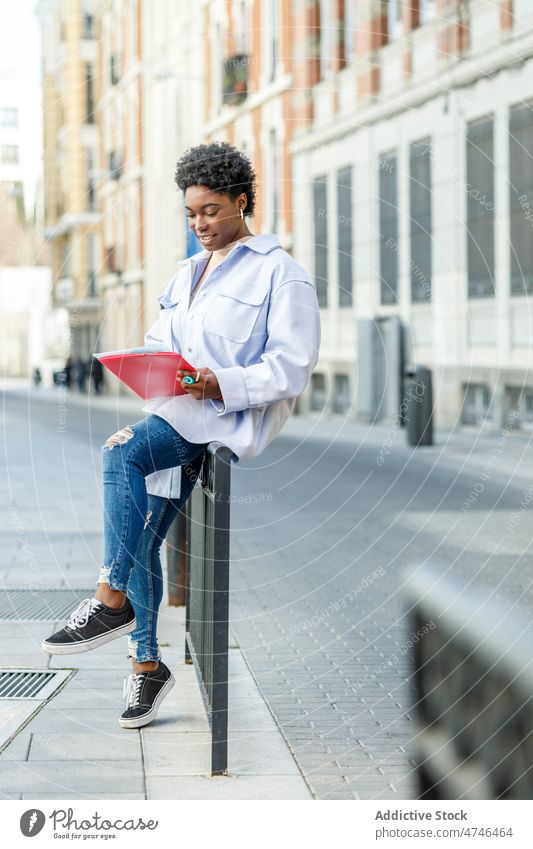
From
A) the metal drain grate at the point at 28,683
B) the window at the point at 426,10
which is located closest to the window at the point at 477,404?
the window at the point at 426,10

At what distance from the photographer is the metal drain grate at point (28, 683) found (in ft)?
16.8

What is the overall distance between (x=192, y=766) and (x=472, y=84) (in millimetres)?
18201

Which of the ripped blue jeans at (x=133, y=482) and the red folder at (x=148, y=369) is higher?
the red folder at (x=148, y=369)

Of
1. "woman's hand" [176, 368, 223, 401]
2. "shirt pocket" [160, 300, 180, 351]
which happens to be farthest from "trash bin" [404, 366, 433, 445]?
"woman's hand" [176, 368, 223, 401]

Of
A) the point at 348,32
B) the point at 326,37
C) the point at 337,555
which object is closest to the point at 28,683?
the point at 337,555

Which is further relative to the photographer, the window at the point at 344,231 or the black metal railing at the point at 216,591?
the window at the point at 344,231

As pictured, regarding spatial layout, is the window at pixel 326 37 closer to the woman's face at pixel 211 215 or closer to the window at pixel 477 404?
the window at pixel 477 404

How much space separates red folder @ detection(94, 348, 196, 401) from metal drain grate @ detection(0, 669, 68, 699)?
1.41 metres

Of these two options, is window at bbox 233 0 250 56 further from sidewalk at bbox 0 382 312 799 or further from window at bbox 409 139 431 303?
sidewalk at bbox 0 382 312 799

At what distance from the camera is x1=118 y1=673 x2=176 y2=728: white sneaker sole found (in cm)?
464

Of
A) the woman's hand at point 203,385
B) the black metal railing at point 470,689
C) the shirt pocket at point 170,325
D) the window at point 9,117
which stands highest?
the window at point 9,117

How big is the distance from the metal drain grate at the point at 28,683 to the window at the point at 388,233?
60.5 feet

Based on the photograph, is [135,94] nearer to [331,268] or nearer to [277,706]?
[331,268]

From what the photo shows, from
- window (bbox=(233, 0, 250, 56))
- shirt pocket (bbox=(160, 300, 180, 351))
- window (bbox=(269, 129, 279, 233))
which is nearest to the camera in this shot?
shirt pocket (bbox=(160, 300, 180, 351))
